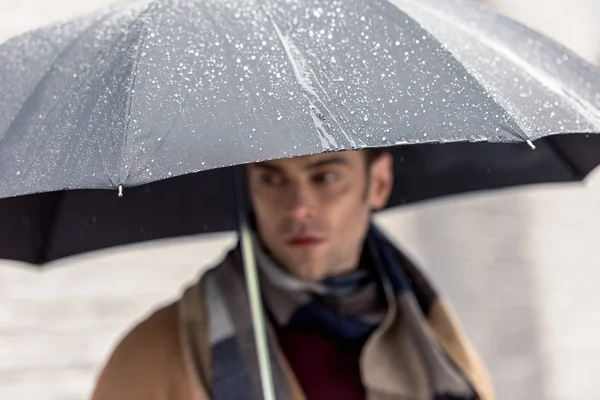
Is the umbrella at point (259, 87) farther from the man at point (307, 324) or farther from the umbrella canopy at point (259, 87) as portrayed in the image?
the man at point (307, 324)

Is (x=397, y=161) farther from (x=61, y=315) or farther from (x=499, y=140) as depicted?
(x=61, y=315)

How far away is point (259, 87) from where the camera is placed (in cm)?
152

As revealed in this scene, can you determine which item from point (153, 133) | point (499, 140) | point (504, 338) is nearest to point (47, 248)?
point (153, 133)

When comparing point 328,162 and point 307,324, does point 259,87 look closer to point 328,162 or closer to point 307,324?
point 328,162

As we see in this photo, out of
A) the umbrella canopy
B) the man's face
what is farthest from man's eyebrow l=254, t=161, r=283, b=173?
the umbrella canopy

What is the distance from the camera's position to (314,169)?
2.13m

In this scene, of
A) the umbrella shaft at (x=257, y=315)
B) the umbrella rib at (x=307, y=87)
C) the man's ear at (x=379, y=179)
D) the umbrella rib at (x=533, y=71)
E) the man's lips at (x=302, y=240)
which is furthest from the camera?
the man's ear at (x=379, y=179)

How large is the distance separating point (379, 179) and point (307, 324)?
43cm

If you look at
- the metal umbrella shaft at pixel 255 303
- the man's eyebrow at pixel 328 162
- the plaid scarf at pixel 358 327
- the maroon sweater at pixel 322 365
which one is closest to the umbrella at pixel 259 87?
the man's eyebrow at pixel 328 162

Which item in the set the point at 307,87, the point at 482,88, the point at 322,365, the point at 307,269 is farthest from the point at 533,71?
the point at 322,365

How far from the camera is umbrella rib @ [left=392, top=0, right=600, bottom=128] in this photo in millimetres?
1665

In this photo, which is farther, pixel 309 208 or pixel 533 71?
pixel 309 208

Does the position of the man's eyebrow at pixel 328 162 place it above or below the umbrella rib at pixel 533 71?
below

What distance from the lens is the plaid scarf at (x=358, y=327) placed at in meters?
2.07
